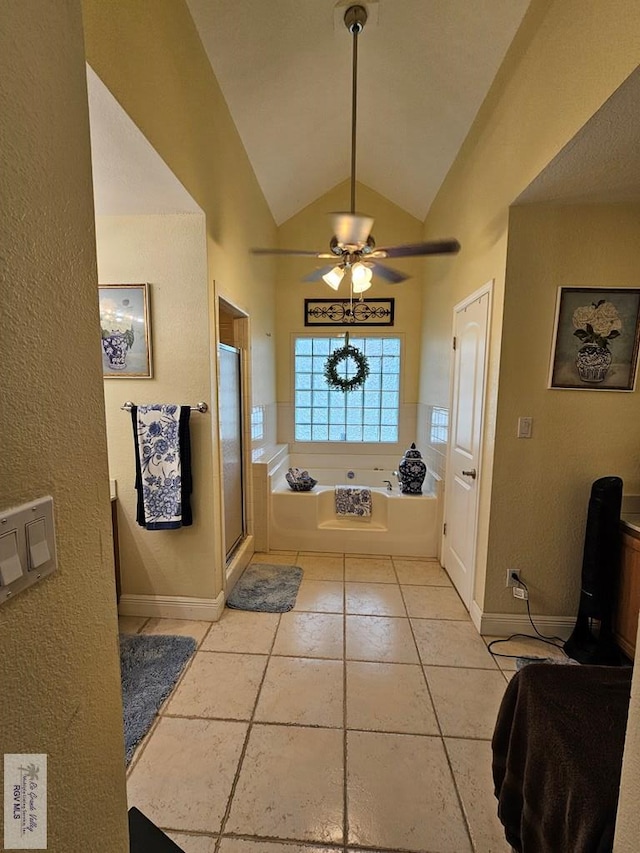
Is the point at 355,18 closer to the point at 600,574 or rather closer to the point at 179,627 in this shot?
the point at 600,574

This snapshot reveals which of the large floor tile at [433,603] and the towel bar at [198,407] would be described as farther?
the large floor tile at [433,603]

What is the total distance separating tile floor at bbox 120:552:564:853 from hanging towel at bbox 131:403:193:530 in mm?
717

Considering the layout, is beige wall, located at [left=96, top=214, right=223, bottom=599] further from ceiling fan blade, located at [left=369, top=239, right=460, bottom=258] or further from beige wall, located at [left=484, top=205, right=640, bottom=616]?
beige wall, located at [left=484, top=205, right=640, bottom=616]

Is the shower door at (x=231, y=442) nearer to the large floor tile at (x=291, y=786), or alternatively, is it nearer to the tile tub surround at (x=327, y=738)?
the tile tub surround at (x=327, y=738)

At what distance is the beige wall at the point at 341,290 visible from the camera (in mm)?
4145

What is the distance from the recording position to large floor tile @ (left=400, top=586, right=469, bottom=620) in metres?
2.47

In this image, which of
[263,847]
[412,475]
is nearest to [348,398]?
[412,475]

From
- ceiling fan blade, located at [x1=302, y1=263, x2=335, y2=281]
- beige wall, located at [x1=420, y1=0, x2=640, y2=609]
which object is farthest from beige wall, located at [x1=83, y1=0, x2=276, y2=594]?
beige wall, located at [x1=420, y1=0, x2=640, y2=609]

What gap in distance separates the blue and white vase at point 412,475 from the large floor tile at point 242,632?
1.52m

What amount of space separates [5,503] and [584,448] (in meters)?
2.49

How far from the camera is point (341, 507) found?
338 cm

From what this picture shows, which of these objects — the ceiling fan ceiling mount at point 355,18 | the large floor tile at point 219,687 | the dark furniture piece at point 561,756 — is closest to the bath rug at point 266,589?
the large floor tile at point 219,687

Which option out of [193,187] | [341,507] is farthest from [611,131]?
[341,507]

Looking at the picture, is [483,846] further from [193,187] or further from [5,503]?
[193,187]
